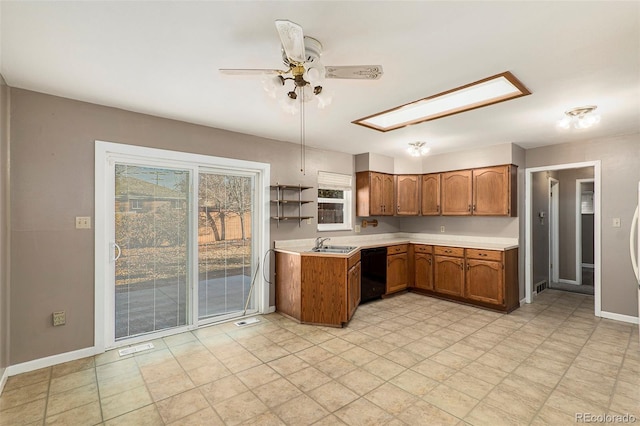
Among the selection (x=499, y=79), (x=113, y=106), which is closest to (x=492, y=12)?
(x=499, y=79)

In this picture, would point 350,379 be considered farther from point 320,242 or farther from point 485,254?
point 485,254

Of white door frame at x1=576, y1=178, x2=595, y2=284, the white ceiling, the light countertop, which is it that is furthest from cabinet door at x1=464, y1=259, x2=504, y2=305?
white door frame at x1=576, y1=178, x2=595, y2=284

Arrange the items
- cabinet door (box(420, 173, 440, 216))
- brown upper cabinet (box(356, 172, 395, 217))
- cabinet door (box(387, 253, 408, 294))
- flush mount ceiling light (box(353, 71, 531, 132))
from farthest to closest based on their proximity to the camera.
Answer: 1. cabinet door (box(420, 173, 440, 216))
2. brown upper cabinet (box(356, 172, 395, 217))
3. cabinet door (box(387, 253, 408, 294))
4. flush mount ceiling light (box(353, 71, 531, 132))

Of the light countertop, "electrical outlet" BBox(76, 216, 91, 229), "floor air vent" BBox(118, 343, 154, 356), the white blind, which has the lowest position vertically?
"floor air vent" BBox(118, 343, 154, 356)

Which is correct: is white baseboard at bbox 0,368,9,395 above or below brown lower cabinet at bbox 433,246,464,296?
below

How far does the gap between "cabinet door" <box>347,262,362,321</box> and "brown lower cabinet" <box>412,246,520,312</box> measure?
146 centimetres

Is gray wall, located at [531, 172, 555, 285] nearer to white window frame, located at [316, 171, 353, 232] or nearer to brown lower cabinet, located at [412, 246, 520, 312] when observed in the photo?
brown lower cabinet, located at [412, 246, 520, 312]

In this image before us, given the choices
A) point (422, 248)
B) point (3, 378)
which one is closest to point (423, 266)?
point (422, 248)

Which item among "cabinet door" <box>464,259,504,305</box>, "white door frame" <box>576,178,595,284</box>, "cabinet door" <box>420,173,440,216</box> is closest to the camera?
"cabinet door" <box>464,259,504,305</box>

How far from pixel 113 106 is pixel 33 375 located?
8.31 ft

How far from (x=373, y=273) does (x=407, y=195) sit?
68.7 inches

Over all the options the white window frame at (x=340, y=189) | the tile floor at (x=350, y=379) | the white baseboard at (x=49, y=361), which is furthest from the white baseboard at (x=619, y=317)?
the white baseboard at (x=49, y=361)

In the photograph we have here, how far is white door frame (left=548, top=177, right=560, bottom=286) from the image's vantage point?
5934 millimetres

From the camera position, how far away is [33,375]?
257 cm
